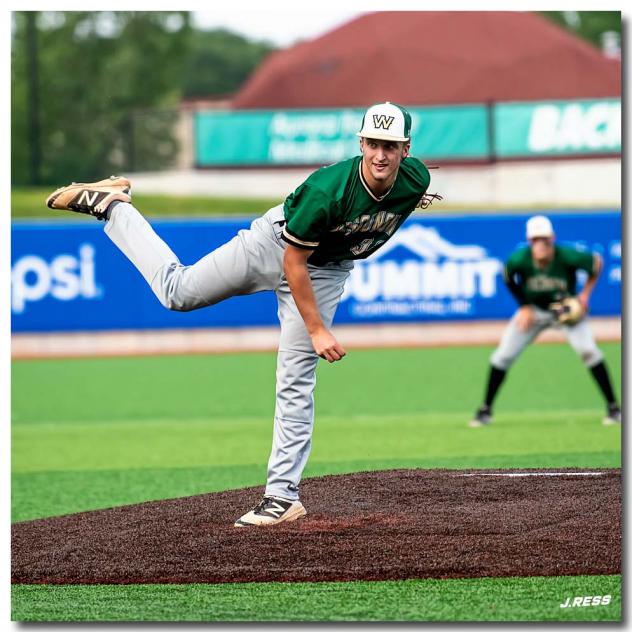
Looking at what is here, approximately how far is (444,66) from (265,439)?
28.1m

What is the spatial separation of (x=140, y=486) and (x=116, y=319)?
984 centimetres

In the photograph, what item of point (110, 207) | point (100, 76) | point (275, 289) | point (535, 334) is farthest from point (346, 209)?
point (100, 76)

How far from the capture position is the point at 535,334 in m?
12.2

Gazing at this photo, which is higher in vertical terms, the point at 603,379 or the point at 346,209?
the point at 346,209

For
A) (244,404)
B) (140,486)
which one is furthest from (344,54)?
(140,486)

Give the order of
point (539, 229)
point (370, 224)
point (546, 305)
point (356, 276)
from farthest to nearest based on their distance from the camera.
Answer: point (356, 276), point (546, 305), point (539, 229), point (370, 224)

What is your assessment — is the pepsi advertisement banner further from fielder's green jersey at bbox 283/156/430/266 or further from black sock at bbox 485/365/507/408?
fielder's green jersey at bbox 283/156/430/266

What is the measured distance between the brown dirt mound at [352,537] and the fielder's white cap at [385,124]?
1839mm

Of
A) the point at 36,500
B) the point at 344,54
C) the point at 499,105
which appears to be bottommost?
the point at 36,500

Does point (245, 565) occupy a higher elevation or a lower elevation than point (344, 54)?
lower

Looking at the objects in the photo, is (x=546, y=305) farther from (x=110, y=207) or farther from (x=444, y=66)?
(x=444, y=66)

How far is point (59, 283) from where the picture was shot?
1855 centimetres

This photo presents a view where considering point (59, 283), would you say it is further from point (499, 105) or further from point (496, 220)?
point (499, 105)

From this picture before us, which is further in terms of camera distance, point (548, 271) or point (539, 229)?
point (548, 271)
